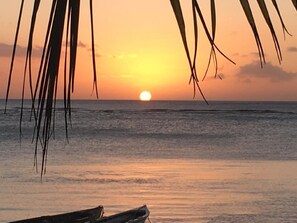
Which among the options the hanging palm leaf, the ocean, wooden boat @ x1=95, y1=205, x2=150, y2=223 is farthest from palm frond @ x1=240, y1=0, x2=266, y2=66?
the ocean

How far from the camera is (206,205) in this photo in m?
13.8

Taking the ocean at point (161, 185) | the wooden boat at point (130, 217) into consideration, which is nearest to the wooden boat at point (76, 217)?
the wooden boat at point (130, 217)

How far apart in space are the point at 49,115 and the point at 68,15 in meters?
0.10

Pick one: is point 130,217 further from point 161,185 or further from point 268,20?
point 268,20

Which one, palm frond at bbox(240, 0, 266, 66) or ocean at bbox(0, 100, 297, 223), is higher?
palm frond at bbox(240, 0, 266, 66)

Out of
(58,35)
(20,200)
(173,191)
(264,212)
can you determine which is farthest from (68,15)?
(173,191)

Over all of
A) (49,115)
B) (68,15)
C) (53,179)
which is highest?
(68,15)

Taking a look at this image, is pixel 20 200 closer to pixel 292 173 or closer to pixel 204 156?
pixel 292 173

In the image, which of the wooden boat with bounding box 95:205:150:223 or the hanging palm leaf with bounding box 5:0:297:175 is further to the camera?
the wooden boat with bounding box 95:205:150:223

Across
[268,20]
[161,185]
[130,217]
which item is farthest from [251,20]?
[161,185]

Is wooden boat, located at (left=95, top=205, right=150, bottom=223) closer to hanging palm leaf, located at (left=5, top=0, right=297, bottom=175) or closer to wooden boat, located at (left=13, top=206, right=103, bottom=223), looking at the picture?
wooden boat, located at (left=13, top=206, right=103, bottom=223)

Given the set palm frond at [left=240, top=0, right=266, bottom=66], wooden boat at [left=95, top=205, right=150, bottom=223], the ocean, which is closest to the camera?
palm frond at [left=240, top=0, right=266, bottom=66]

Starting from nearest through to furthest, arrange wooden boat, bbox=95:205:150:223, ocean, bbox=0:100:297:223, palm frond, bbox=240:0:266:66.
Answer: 1. palm frond, bbox=240:0:266:66
2. wooden boat, bbox=95:205:150:223
3. ocean, bbox=0:100:297:223

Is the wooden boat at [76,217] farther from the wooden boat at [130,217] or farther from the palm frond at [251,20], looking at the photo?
the palm frond at [251,20]
